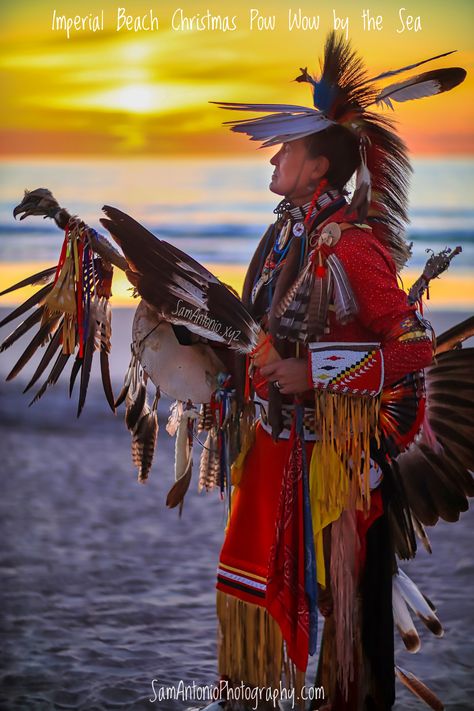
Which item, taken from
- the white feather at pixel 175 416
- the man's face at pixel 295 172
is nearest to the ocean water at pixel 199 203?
the white feather at pixel 175 416

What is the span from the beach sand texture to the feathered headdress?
143 centimetres

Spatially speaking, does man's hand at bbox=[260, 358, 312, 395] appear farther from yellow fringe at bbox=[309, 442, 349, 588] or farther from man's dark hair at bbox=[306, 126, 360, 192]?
man's dark hair at bbox=[306, 126, 360, 192]

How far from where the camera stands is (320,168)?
97.9 inches

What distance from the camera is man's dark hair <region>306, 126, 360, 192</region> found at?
2.46 metres

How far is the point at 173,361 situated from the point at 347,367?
53 cm

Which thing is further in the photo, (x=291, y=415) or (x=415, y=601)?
(x=415, y=601)

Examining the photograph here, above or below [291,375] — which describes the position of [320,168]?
above

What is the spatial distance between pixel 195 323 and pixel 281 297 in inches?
8.7

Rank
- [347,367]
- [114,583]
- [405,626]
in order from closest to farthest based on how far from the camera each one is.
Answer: [347,367] < [405,626] < [114,583]

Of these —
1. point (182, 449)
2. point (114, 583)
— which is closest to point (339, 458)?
point (182, 449)

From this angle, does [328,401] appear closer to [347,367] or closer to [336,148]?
[347,367]

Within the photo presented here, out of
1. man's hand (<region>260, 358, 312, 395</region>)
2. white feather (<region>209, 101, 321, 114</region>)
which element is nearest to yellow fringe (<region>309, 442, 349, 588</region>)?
man's hand (<region>260, 358, 312, 395</region>)

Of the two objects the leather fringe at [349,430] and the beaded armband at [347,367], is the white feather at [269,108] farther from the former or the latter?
the leather fringe at [349,430]

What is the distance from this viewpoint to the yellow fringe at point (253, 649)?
8.14 ft
